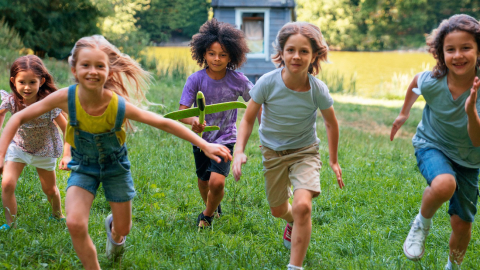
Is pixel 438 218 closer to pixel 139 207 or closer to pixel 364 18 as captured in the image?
pixel 139 207

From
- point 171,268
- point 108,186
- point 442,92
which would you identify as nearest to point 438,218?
point 442,92

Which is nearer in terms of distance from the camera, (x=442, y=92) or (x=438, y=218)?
(x=442, y=92)

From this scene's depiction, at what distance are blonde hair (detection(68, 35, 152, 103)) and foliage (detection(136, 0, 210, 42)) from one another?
2826 centimetres

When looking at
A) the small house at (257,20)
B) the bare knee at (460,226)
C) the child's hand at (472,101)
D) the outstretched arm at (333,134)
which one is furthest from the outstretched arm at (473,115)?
the small house at (257,20)

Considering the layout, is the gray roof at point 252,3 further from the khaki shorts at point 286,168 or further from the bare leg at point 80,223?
the bare leg at point 80,223

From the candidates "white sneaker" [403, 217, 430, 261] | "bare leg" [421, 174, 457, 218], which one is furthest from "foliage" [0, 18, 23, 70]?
"bare leg" [421, 174, 457, 218]

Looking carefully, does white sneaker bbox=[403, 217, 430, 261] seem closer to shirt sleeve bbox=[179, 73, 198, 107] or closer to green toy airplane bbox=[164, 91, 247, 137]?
green toy airplane bbox=[164, 91, 247, 137]

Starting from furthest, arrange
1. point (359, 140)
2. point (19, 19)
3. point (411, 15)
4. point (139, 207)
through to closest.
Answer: point (411, 15) → point (19, 19) → point (359, 140) → point (139, 207)

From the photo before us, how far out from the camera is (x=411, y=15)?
4244cm

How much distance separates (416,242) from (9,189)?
3113 mm

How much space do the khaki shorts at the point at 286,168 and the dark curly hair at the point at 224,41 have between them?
1.11 metres

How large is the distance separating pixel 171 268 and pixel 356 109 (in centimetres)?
1106

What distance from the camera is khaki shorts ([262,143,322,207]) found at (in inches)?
140

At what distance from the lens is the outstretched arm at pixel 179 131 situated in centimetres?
285
